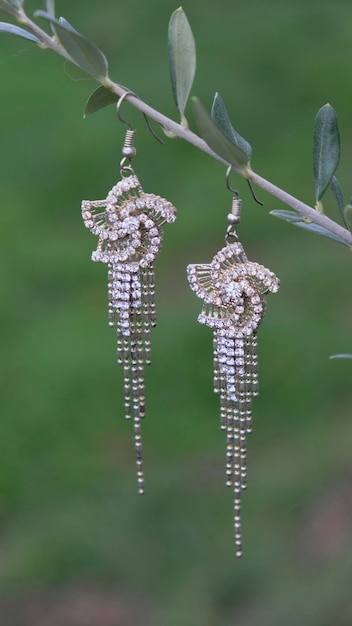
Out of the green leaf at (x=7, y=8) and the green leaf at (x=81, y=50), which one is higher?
the green leaf at (x=7, y=8)

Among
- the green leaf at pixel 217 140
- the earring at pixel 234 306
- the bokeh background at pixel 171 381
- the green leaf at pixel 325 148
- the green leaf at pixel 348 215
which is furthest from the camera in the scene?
the bokeh background at pixel 171 381

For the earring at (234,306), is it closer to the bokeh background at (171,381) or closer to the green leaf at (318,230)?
the green leaf at (318,230)

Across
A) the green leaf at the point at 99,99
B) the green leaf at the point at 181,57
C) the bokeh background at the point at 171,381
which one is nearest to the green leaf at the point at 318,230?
the green leaf at the point at 181,57

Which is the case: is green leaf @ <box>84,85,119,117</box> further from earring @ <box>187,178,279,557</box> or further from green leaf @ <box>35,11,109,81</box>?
earring @ <box>187,178,279,557</box>

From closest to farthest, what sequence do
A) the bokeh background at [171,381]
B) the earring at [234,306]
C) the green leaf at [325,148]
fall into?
the green leaf at [325,148], the earring at [234,306], the bokeh background at [171,381]

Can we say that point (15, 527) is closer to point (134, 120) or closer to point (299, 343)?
point (299, 343)

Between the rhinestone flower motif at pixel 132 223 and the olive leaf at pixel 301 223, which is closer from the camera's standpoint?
the olive leaf at pixel 301 223

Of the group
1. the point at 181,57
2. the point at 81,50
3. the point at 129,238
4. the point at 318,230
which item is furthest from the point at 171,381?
the point at 81,50
